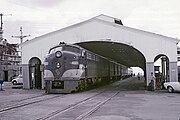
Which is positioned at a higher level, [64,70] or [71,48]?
[71,48]

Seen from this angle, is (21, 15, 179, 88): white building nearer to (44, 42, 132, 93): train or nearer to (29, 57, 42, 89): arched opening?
(29, 57, 42, 89): arched opening

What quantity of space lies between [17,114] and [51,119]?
213cm

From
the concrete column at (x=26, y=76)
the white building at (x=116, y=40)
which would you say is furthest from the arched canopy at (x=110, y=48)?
the concrete column at (x=26, y=76)

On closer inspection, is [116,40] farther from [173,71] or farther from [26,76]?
[26,76]

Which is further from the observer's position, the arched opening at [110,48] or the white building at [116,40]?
the arched opening at [110,48]

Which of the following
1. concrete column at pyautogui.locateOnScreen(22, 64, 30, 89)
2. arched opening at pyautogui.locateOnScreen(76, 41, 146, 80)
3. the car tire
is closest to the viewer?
the car tire

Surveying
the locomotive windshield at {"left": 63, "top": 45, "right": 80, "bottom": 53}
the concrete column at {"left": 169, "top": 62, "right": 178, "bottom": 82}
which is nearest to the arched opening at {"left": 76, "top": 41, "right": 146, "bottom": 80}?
the concrete column at {"left": 169, "top": 62, "right": 178, "bottom": 82}

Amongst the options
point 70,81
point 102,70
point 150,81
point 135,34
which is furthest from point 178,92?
point 102,70

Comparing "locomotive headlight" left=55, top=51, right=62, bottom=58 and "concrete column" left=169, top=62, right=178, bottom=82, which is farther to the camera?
"concrete column" left=169, top=62, right=178, bottom=82

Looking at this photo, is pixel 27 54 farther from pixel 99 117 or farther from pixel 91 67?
pixel 99 117

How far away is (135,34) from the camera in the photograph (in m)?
34.4

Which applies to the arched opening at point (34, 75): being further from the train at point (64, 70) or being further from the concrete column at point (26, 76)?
the train at point (64, 70)

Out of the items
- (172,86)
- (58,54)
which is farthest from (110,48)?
(58,54)

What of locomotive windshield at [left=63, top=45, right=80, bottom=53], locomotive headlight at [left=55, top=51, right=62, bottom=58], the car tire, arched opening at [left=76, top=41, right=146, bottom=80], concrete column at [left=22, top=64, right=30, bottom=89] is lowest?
the car tire
